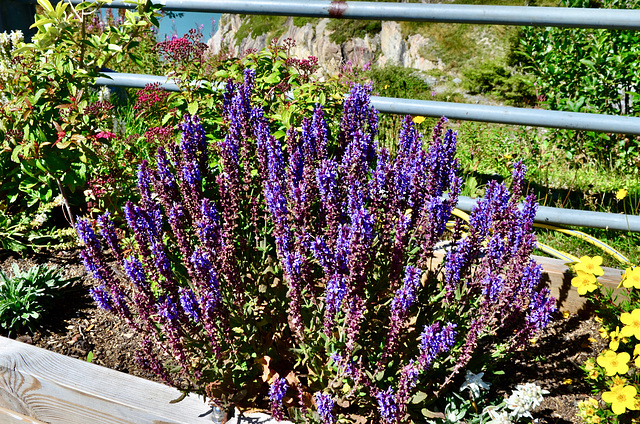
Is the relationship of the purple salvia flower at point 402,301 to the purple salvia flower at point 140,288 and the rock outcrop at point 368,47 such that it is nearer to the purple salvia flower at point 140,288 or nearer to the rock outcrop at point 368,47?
the purple salvia flower at point 140,288

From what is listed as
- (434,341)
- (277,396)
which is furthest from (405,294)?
(277,396)

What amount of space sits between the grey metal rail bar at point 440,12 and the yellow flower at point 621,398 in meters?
1.85

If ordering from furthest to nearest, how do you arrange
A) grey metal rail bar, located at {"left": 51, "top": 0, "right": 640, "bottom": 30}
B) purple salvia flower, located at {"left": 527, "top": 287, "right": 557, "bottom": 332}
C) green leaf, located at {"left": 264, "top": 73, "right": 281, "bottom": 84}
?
1. green leaf, located at {"left": 264, "top": 73, "right": 281, "bottom": 84}
2. grey metal rail bar, located at {"left": 51, "top": 0, "right": 640, "bottom": 30}
3. purple salvia flower, located at {"left": 527, "top": 287, "right": 557, "bottom": 332}

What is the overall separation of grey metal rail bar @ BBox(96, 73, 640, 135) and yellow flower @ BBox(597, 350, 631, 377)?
129cm

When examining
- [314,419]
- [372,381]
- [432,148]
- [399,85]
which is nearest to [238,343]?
[314,419]

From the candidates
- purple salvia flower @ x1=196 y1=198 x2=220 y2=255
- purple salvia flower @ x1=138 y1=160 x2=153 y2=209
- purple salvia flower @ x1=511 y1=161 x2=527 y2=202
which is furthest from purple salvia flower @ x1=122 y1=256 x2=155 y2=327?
purple salvia flower @ x1=511 y1=161 x2=527 y2=202

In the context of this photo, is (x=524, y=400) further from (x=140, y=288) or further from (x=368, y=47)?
(x=368, y=47)

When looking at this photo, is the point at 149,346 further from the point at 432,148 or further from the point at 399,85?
the point at 399,85

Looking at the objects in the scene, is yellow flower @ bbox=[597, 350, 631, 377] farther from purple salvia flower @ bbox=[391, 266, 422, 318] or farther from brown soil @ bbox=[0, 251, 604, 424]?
purple salvia flower @ bbox=[391, 266, 422, 318]

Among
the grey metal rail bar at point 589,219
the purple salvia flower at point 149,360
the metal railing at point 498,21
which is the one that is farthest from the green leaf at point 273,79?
the purple salvia flower at point 149,360

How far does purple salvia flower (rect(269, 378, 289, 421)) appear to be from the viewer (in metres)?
1.80

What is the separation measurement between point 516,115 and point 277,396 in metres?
2.14

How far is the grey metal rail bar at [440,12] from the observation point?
271cm

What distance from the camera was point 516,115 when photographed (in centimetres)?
297
